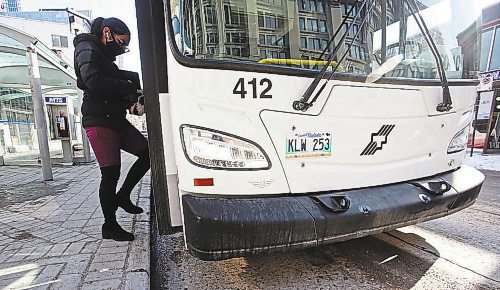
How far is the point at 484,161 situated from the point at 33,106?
1055 cm

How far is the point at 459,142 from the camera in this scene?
283 cm

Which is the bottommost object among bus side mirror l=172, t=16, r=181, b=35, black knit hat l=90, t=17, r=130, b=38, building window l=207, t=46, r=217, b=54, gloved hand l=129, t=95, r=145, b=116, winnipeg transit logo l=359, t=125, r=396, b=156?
winnipeg transit logo l=359, t=125, r=396, b=156

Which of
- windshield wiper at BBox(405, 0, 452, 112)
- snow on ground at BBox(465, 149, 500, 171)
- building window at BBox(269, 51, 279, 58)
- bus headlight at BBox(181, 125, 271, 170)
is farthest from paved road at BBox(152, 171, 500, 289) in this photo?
snow on ground at BBox(465, 149, 500, 171)

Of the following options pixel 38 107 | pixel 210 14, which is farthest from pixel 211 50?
pixel 38 107

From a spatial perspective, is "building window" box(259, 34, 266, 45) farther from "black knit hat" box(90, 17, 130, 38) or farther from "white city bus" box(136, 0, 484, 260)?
"black knit hat" box(90, 17, 130, 38)

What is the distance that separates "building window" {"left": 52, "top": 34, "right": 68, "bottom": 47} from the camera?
37094 millimetres

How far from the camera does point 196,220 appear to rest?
1.84 meters

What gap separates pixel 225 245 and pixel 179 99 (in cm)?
90

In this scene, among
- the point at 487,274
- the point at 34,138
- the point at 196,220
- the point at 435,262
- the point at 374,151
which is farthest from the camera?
the point at 34,138

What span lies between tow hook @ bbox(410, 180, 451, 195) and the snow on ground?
6.37 m

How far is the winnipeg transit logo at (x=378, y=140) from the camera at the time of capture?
2.34 metres

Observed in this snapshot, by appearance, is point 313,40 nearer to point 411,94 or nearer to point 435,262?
point 411,94

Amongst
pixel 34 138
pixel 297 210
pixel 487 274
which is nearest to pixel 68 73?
pixel 34 138

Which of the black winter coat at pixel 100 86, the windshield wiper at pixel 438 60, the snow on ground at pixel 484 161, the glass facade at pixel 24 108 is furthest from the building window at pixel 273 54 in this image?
the snow on ground at pixel 484 161
